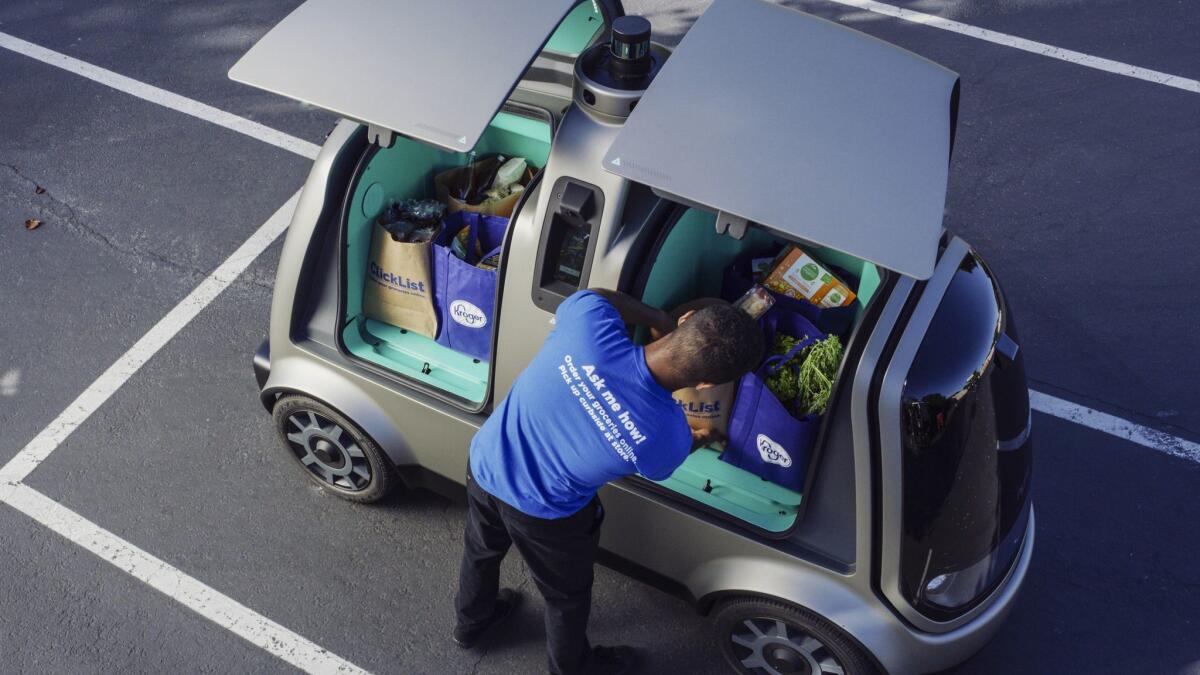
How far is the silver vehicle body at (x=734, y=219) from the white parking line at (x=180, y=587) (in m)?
0.88

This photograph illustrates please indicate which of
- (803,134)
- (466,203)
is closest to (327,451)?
(466,203)

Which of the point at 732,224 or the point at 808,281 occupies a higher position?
the point at 732,224

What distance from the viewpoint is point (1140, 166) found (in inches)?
246

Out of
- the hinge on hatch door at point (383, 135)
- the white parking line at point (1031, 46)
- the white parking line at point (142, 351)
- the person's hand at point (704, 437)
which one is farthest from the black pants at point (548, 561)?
the white parking line at point (1031, 46)

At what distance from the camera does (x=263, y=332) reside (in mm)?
5383

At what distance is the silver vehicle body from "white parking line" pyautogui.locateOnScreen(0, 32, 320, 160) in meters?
2.68

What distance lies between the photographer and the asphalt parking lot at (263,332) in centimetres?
427

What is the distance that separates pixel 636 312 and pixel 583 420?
0.41 m

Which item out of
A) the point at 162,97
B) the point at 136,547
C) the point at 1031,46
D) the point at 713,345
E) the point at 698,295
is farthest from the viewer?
the point at 1031,46

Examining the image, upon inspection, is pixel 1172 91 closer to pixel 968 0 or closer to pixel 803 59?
pixel 968 0

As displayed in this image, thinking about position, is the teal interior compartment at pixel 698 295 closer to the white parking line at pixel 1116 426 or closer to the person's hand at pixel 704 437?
the person's hand at pixel 704 437

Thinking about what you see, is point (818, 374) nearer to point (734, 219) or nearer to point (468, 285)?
point (734, 219)

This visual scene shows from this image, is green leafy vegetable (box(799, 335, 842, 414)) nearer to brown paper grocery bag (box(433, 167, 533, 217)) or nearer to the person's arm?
the person's arm

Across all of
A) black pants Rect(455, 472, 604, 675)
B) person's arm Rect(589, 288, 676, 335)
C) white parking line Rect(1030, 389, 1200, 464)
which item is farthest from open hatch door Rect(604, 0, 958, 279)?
white parking line Rect(1030, 389, 1200, 464)
